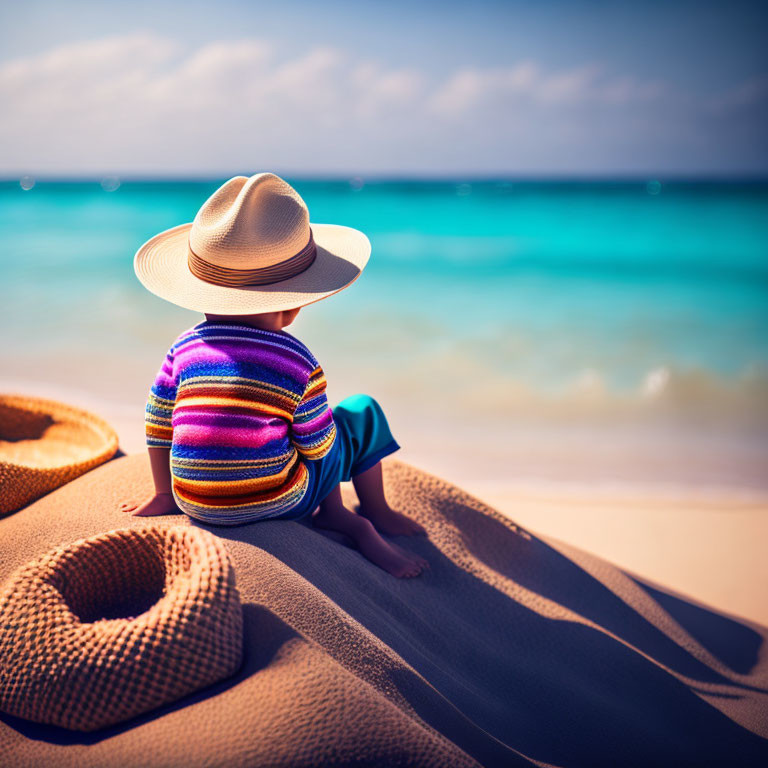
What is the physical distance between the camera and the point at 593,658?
78.3 inches

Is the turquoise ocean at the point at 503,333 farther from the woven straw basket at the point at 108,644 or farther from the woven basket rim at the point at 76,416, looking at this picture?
the woven straw basket at the point at 108,644

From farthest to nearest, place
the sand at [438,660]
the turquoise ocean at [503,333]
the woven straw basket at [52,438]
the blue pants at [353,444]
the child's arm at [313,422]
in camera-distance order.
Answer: the turquoise ocean at [503,333] < the woven straw basket at [52,438] < the blue pants at [353,444] < the child's arm at [313,422] < the sand at [438,660]

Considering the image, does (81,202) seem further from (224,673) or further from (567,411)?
(224,673)

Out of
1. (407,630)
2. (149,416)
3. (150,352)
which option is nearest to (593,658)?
(407,630)

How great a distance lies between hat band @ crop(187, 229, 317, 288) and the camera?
67.7 inches

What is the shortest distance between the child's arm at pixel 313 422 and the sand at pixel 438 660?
0.71 feet

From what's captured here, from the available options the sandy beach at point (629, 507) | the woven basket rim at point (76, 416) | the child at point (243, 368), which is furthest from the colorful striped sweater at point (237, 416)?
the sandy beach at point (629, 507)

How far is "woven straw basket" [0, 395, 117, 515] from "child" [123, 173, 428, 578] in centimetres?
42

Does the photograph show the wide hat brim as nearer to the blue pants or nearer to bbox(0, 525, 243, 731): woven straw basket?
the blue pants

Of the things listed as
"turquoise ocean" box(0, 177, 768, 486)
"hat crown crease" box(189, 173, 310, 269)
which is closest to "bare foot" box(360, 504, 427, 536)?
"hat crown crease" box(189, 173, 310, 269)

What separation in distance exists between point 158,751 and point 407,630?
2.53 ft

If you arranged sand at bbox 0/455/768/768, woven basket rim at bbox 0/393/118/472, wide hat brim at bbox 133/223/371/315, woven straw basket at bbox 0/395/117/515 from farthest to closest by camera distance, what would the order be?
woven basket rim at bbox 0/393/118/472 → woven straw basket at bbox 0/395/117/515 → wide hat brim at bbox 133/223/371/315 → sand at bbox 0/455/768/768

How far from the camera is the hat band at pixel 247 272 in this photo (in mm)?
1720

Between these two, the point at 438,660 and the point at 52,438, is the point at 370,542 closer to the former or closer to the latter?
the point at 438,660
